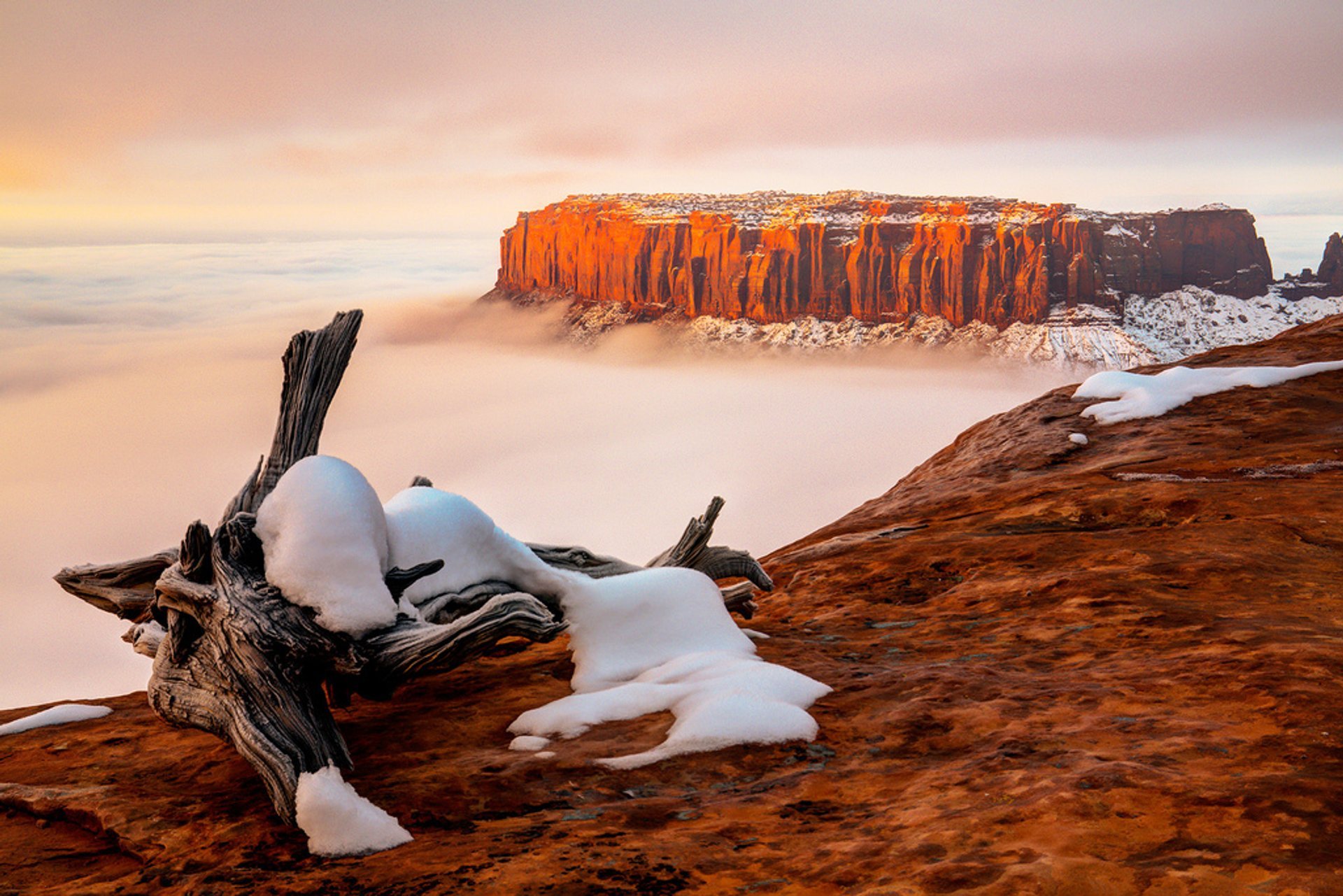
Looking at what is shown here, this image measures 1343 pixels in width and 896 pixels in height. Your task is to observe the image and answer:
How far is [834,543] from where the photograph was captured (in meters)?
13.7

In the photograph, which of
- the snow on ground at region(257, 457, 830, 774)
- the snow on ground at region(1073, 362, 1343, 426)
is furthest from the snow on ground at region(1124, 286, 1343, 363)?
the snow on ground at region(257, 457, 830, 774)

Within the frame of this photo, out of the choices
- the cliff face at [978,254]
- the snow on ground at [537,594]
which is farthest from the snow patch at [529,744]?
the cliff face at [978,254]

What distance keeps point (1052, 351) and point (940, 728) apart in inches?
7359

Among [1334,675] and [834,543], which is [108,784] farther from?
[834,543]

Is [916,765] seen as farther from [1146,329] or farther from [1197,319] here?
[1197,319]

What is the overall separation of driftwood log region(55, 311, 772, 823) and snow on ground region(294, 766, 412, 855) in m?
0.36

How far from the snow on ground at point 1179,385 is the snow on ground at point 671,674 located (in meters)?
11.3

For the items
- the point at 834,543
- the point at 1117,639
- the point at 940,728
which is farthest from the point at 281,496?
the point at 834,543

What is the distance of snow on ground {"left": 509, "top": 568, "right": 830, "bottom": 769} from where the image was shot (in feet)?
21.4

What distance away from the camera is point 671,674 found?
766 cm

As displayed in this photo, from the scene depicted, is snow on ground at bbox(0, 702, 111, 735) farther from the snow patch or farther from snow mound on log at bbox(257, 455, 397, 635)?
the snow patch

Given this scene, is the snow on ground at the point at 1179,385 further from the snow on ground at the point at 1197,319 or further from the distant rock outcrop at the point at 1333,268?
the distant rock outcrop at the point at 1333,268

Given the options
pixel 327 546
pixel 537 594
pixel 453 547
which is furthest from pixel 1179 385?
pixel 327 546

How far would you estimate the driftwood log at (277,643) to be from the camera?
6.40 metres
